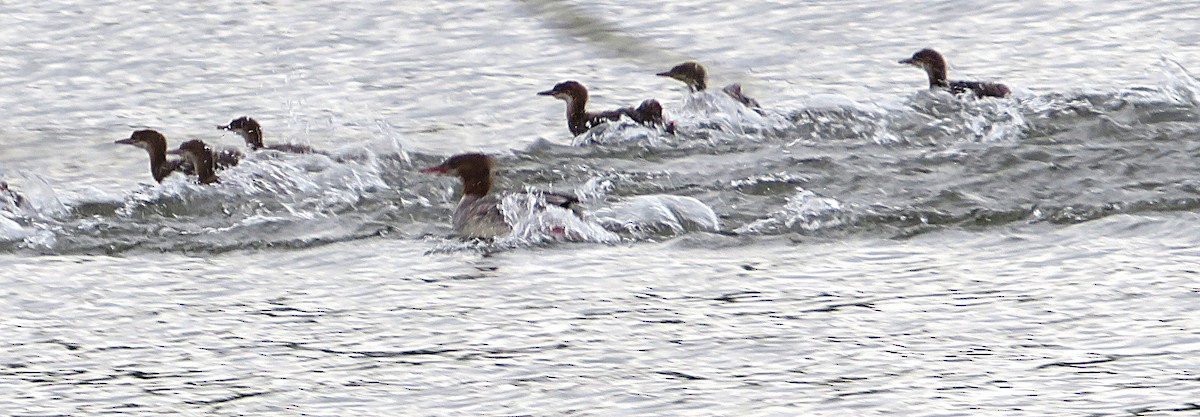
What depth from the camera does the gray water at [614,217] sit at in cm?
541

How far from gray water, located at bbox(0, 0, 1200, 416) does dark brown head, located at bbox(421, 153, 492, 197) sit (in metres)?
0.25

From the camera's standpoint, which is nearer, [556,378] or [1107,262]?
[556,378]

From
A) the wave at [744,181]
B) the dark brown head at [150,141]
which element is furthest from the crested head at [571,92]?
the dark brown head at [150,141]

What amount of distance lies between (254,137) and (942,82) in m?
3.47

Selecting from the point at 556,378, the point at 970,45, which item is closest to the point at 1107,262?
the point at 556,378

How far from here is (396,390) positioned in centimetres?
535

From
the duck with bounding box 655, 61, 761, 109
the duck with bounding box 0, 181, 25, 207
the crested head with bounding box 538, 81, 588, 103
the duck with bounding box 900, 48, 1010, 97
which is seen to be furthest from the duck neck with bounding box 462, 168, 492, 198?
the duck with bounding box 900, 48, 1010, 97

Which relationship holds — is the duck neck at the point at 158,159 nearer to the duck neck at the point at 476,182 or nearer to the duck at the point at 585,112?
the duck neck at the point at 476,182

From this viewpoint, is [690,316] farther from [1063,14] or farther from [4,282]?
[1063,14]

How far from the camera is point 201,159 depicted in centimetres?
930

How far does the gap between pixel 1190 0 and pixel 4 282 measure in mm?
8579

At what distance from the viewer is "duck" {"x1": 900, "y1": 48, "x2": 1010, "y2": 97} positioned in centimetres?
1024

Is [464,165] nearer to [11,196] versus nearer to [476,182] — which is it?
[476,182]

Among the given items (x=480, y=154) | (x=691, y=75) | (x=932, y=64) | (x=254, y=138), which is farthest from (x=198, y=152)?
(x=932, y=64)
